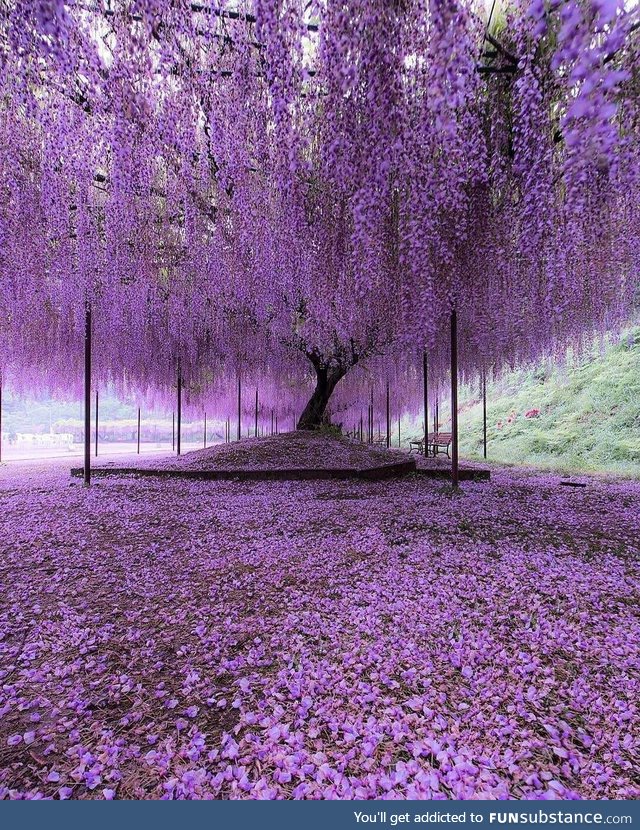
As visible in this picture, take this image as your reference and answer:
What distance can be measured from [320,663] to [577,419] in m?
14.6

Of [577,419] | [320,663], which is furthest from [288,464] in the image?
[577,419]

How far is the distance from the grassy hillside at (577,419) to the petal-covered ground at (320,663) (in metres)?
8.74

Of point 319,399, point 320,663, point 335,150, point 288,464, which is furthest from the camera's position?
point 319,399

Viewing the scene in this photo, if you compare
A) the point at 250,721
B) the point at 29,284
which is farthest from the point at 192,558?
the point at 29,284

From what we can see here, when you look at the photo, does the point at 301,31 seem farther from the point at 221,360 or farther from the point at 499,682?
the point at 221,360

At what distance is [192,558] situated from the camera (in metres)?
3.13

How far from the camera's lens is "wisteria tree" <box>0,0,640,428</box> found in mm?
2453

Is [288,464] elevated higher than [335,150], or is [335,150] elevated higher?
→ [335,150]

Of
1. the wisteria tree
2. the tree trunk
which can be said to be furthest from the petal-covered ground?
the tree trunk

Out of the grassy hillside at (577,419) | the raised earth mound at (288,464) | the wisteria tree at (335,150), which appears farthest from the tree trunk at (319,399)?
the grassy hillside at (577,419)

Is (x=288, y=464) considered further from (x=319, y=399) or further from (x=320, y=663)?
(x=320, y=663)

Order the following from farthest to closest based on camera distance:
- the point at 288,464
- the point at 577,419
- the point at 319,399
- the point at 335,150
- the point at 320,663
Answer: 1. the point at 577,419
2. the point at 319,399
3. the point at 288,464
4. the point at 335,150
5. the point at 320,663

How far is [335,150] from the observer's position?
9.43 feet

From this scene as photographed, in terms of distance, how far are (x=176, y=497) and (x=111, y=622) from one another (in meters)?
3.45
